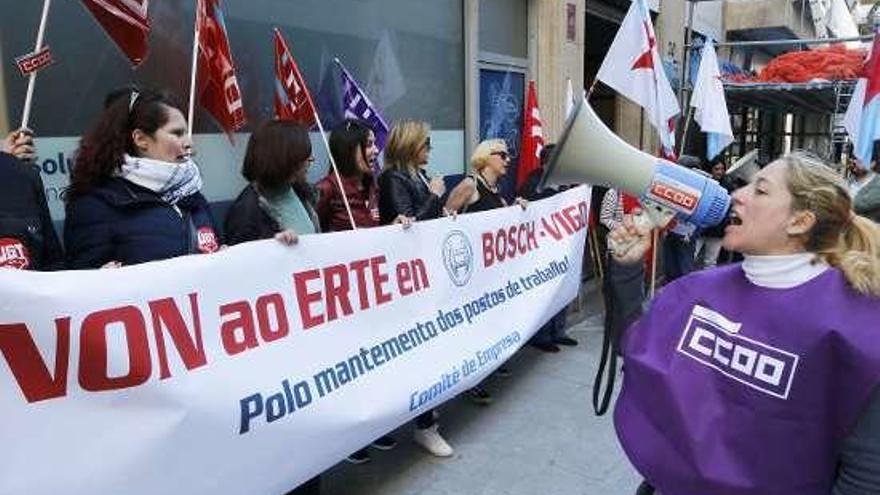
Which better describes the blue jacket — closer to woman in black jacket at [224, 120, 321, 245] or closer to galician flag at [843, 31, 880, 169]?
woman in black jacket at [224, 120, 321, 245]

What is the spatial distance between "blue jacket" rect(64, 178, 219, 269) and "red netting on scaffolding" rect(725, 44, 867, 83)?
27.5 ft

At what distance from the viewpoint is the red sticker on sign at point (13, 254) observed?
2.22 m

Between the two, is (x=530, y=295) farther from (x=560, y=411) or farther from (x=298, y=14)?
(x=298, y=14)

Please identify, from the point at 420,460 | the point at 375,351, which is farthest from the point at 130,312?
the point at 420,460

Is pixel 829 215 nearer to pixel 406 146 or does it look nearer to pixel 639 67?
pixel 406 146

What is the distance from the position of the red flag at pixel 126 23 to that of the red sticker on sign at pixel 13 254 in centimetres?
111

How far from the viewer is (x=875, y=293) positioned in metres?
1.33

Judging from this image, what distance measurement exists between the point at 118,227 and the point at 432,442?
1.93m

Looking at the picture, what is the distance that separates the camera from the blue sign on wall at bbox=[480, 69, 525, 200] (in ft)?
22.6

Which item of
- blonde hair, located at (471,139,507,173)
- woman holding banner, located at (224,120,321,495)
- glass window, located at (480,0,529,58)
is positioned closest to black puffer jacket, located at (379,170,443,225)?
blonde hair, located at (471,139,507,173)

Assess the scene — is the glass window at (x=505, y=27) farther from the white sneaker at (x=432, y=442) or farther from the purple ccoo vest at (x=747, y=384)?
the purple ccoo vest at (x=747, y=384)

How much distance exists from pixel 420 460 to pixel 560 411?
1041 millimetres

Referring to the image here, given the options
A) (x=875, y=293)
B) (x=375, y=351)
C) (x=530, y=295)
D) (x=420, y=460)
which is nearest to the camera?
(x=875, y=293)

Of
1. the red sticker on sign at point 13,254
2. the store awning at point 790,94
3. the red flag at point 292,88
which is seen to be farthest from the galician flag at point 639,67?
the red sticker on sign at point 13,254
